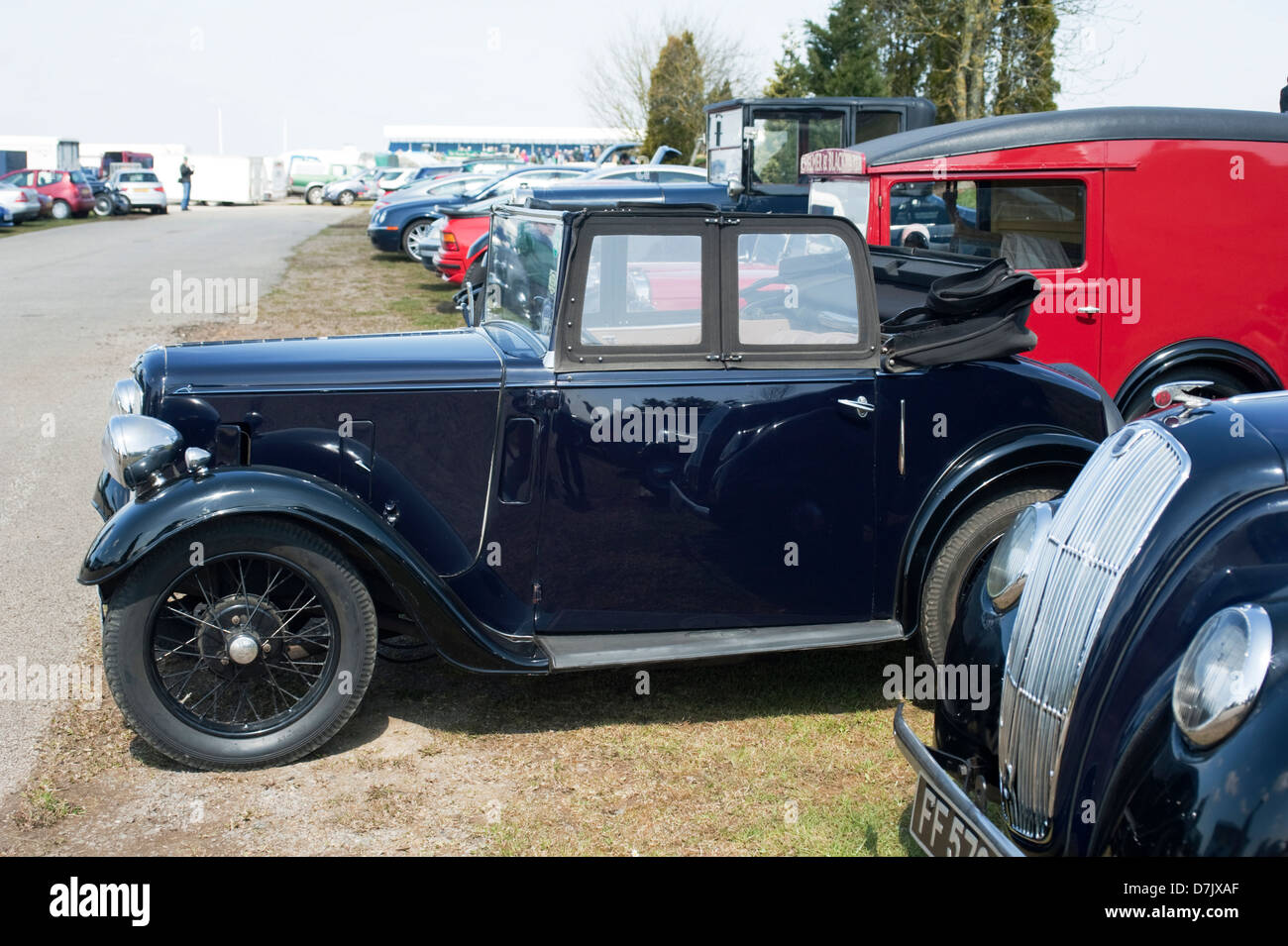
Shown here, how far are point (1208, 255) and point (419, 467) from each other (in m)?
5.24

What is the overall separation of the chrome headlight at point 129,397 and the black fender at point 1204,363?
5427 millimetres

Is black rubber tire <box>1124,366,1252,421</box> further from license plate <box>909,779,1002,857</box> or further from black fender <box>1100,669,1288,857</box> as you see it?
black fender <box>1100,669,1288,857</box>

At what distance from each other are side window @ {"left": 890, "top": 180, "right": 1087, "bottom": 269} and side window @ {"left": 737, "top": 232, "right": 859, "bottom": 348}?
3.23m

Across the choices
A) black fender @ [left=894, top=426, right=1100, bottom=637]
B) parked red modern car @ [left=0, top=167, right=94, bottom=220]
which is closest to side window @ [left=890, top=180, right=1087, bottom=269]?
black fender @ [left=894, top=426, right=1100, bottom=637]

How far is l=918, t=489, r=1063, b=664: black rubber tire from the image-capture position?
14.1 feet

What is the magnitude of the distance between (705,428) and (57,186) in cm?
3794

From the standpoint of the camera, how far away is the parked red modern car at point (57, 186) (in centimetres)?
3578

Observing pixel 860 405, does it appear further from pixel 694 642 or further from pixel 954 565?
pixel 694 642

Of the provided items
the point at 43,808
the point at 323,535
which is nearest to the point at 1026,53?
the point at 323,535

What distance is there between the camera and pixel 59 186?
3597cm

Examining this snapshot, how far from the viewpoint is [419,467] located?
4.04 m

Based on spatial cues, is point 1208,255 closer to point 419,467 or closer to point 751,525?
point 751,525

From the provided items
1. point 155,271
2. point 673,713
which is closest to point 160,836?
point 673,713

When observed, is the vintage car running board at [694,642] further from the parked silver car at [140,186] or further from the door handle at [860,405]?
the parked silver car at [140,186]
